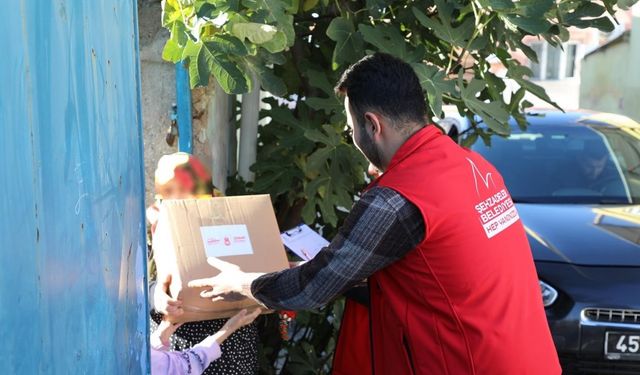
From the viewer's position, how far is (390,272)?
7.75 feet

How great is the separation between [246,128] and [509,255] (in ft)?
7.19

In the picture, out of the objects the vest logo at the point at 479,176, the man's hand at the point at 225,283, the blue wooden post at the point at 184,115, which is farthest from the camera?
the blue wooden post at the point at 184,115

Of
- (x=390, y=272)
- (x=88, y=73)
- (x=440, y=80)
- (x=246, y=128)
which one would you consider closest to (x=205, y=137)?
(x=246, y=128)

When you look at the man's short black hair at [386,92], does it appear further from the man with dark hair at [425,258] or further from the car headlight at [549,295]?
the car headlight at [549,295]

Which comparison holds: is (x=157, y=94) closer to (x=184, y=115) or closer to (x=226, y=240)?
(x=184, y=115)

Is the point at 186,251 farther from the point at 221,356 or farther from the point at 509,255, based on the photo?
the point at 509,255

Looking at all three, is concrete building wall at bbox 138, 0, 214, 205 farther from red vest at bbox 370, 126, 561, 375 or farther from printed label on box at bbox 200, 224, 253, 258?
red vest at bbox 370, 126, 561, 375

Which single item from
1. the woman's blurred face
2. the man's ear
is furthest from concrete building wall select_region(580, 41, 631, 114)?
the man's ear

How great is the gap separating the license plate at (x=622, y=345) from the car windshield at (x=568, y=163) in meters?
1.23

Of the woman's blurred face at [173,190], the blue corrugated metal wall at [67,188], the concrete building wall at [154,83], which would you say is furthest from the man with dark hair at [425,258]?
the concrete building wall at [154,83]

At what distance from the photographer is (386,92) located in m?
2.38

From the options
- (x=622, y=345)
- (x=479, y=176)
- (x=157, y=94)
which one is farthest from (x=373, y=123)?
(x=622, y=345)

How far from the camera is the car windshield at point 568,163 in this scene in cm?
573

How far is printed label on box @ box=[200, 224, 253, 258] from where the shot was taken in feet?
8.71
